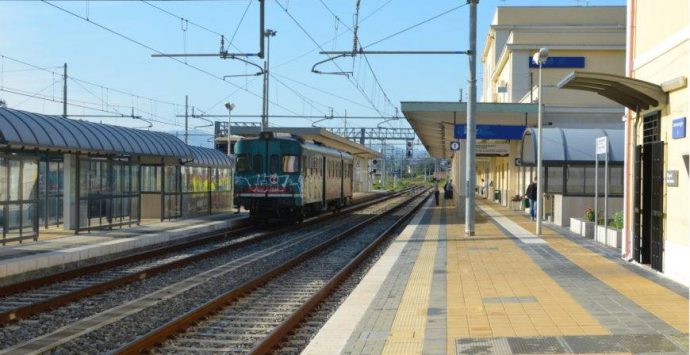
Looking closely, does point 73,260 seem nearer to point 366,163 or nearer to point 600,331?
point 600,331

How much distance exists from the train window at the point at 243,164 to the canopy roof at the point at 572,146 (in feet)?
31.2

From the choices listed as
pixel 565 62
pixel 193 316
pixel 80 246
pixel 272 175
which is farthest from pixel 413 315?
pixel 565 62

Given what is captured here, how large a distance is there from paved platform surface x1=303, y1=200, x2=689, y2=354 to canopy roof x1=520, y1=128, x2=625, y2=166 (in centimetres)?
1067

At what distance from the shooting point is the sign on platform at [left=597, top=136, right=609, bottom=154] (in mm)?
16078

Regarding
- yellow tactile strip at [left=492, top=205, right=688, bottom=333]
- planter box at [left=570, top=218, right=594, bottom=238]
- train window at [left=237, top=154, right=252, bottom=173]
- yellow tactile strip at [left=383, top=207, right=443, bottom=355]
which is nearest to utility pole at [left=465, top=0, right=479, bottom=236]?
planter box at [left=570, top=218, right=594, bottom=238]

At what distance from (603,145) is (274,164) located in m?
12.8

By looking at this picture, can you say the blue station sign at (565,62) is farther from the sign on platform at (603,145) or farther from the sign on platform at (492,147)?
the sign on platform at (603,145)

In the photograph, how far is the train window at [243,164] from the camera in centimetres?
2686

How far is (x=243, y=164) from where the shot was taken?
88.4 feet

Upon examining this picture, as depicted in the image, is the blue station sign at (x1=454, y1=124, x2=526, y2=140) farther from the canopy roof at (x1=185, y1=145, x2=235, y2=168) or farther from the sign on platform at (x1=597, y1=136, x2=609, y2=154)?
the sign on platform at (x1=597, y1=136, x2=609, y2=154)

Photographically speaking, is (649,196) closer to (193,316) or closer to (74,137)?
(193,316)

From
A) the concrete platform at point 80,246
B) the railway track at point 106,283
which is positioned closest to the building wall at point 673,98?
the railway track at point 106,283

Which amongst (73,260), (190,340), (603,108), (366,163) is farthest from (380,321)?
(366,163)

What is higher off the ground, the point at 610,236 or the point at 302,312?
the point at 610,236
